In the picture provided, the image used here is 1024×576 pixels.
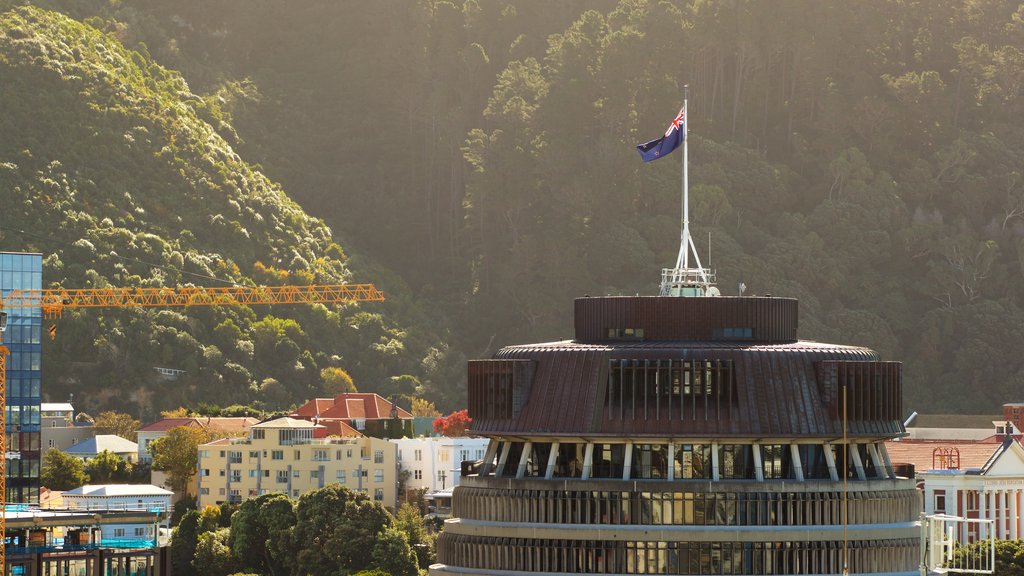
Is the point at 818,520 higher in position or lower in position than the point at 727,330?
lower

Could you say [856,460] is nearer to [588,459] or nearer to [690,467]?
[690,467]

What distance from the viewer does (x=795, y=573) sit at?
13650 centimetres

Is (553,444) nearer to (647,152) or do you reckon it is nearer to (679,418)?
(679,418)

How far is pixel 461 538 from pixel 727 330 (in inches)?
674

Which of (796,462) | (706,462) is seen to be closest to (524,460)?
(706,462)

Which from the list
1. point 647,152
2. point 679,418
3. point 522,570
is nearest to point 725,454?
point 679,418

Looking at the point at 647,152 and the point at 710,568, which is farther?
the point at 647,152

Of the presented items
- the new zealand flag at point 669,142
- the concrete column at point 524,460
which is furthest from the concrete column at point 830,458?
the new zealand flag at point 669,142

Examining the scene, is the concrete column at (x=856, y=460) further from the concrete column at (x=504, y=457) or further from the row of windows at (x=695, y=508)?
the concrete column at (x=504, y=457)

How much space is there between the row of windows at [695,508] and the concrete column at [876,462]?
259cm

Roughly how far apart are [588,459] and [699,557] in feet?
24.9

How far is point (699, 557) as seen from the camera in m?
137

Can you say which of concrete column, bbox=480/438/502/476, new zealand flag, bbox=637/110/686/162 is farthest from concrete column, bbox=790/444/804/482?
new zealand flag, bbox=637/110/686/162

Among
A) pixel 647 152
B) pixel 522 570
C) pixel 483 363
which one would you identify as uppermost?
pixel 647 152
